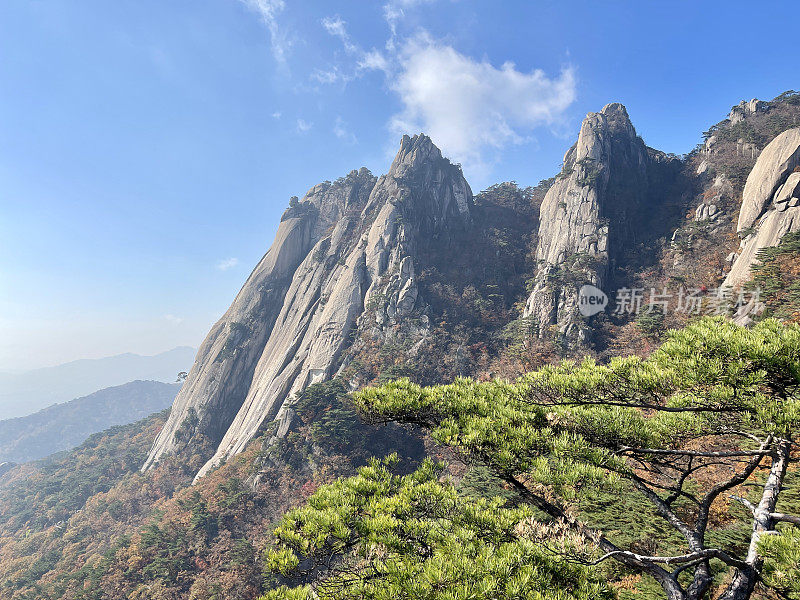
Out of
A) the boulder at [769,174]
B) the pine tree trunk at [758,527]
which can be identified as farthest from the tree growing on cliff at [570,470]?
the boulder at [769,174]

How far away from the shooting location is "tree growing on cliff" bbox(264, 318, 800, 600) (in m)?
4.26

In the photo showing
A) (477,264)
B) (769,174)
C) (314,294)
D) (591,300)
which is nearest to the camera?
(769,174)

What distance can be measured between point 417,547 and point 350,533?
1092 mm

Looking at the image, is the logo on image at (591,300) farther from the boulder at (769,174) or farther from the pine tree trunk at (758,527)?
the pine tree trunk at (758,527)

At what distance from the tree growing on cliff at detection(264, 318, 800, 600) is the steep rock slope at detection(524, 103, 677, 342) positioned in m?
29.1

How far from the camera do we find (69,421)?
129500 millimetres

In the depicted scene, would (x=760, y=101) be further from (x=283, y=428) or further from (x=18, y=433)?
(x=18, y=433)

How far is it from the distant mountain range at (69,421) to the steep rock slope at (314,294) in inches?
4459

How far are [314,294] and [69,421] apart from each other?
154 metres

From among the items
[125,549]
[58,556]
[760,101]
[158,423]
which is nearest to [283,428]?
[125,549]

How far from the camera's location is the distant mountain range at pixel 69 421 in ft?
381

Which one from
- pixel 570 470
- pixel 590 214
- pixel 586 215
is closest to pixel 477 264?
pixel 586 215

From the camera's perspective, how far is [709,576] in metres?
4.75

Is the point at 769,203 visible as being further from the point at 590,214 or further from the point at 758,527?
the point at 758,527
